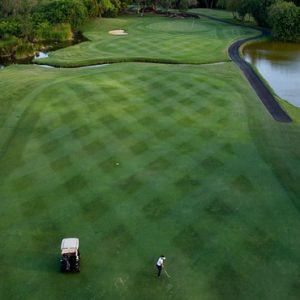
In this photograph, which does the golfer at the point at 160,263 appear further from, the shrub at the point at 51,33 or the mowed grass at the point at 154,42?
the shrub at the point at 51,33

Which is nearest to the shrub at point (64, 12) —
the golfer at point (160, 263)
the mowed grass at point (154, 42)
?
the mowed grass at point (154, 42)

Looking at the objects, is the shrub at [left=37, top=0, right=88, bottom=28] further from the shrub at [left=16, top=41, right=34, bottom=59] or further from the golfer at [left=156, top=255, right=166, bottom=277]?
the golfer at [left=156, top=255, right=166, bottom=277]

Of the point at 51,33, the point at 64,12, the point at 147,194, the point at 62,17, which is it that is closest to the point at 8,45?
the point at 51,33

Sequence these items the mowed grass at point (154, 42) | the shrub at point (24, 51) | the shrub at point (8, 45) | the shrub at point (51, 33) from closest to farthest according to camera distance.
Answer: the mowed grass at point (154, 42) < the shrub at point (24, 51) < the shrub at point (8, 45) < the shrub at point (51, 33)

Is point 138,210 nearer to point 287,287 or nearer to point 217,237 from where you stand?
point 217,237

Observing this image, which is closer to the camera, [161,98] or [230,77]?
[161,98]

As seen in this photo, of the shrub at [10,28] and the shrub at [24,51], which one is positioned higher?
the shrub at [10,28]

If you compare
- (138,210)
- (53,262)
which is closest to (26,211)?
(53,262)
